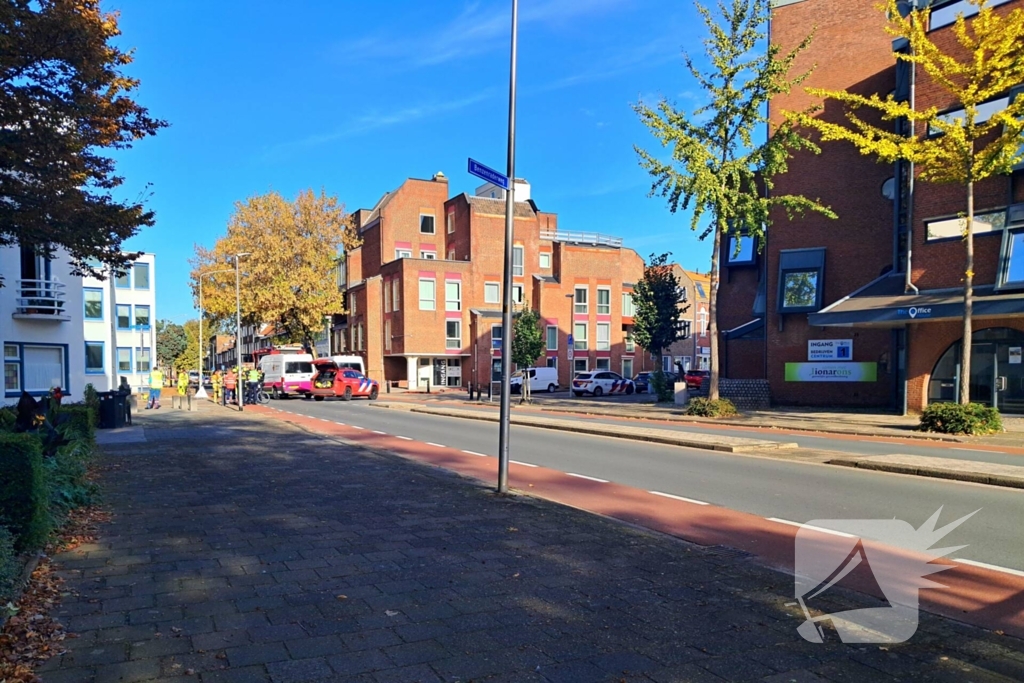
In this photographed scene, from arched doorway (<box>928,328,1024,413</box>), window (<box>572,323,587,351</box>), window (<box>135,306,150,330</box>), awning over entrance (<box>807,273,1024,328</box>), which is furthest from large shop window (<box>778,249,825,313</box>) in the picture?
window (<box>135,306,150,330</box>)

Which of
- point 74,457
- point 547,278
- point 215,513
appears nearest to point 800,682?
point 215,513

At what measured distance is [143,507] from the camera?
8.74 metres

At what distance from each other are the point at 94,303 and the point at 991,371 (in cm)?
4069

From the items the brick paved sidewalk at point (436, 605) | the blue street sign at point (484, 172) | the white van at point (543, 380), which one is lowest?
the white van at point (543, 380)

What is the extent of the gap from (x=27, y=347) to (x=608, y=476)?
71.3ft

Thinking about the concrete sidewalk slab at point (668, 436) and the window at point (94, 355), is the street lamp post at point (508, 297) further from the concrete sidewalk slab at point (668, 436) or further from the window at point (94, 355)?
the window at point (94, 355)

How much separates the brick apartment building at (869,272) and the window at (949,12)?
4 cm

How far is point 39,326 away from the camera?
959 inches

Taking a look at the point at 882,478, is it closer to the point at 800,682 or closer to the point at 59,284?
the point at 800,682

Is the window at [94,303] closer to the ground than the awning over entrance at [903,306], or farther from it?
farther from it

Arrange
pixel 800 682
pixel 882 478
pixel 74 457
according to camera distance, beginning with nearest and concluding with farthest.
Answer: pixel 800 682 < pixel 74 457 < pixel 882 478

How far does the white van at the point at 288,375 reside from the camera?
42.1m

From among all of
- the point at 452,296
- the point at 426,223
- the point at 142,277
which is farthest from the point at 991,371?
the point at 142,277

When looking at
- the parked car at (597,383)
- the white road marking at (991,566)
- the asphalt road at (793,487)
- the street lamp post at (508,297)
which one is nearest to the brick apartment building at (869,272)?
the asphalt road at (793,487)
